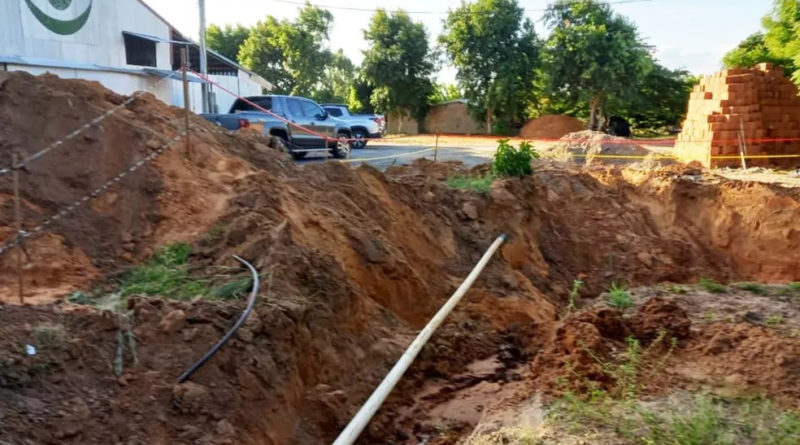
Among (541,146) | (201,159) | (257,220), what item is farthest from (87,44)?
(257,220)

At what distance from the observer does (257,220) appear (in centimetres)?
650

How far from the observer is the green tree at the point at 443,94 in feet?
138

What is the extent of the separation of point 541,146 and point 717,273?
12.3 metres

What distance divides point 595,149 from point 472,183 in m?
8.77

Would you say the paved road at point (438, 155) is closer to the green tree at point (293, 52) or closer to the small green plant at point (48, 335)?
the small green plant at point (48, 335)

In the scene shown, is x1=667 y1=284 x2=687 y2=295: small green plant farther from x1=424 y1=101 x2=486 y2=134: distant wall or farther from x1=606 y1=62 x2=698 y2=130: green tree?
x1=424 y1=101 x2=486 y2=134: distant wall

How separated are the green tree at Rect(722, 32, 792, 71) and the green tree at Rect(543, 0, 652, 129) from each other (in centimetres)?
577

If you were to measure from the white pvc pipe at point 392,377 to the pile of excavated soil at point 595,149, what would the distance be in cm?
1082

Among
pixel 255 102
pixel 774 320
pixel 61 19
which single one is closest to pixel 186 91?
pixel 774 320

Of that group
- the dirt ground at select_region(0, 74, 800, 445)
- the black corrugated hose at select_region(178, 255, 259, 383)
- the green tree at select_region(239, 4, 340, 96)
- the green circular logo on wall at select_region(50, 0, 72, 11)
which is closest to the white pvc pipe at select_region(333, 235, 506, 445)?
the dirt ground at select_region(0, 74, 800, 445)

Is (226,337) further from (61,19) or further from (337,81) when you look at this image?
(337,81)

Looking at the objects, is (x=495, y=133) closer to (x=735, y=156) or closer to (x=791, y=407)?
(x=735, y=156)

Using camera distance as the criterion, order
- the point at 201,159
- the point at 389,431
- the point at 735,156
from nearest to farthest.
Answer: the point at 389,431, the point at 201,159, the point at 735,156

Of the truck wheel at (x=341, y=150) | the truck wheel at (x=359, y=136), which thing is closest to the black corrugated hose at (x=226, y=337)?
the truck wheel at (x=341, y=150)
